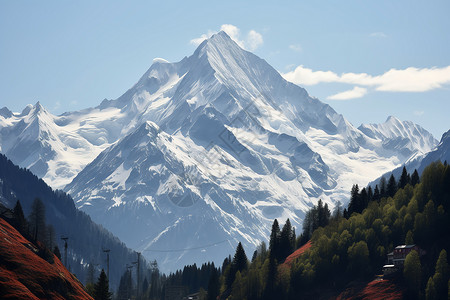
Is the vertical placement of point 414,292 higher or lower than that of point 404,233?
lower

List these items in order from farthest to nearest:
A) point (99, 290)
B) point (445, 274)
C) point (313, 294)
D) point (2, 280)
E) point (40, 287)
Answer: point (313, 294), point (445, 274), point (99, 290), point (40, 287), point (2, 280)

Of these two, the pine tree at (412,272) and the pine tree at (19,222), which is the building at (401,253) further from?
the pine tree at (19,222)

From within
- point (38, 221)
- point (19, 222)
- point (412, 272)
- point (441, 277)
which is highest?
point (38, 221)

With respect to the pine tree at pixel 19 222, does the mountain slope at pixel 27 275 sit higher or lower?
lower

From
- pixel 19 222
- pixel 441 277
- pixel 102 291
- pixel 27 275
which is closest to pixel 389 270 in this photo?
pixel 441 277

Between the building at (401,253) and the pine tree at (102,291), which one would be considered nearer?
the pine tree at (102,291)

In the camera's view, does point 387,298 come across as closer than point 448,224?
Yes


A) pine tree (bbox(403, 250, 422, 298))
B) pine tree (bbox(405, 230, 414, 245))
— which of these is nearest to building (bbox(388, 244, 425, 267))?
pine tree (bbox(405, 230, 414, 245))

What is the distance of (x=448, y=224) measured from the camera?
192500 millimetres

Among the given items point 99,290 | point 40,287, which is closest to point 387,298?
point 99,290

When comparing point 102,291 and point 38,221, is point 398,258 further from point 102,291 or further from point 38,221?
point 38,221

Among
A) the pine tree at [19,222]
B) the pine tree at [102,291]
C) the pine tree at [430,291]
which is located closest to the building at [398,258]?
the pine tree at [430,291]

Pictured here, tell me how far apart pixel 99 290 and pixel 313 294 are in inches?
2351

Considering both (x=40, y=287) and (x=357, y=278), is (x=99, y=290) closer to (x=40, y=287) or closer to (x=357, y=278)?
(x=40, y=287)
